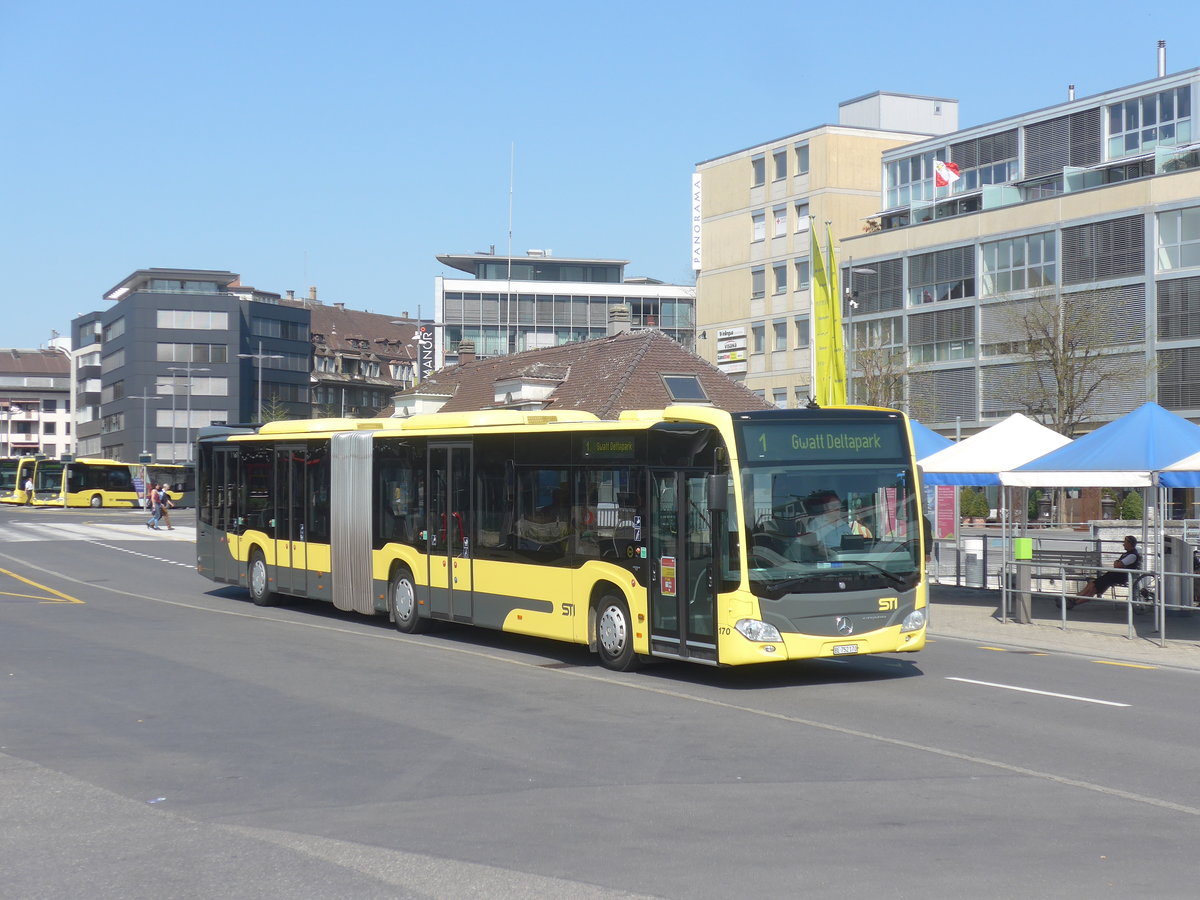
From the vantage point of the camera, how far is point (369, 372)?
150 m

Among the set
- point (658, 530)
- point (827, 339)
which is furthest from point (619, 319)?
point (658, 530)

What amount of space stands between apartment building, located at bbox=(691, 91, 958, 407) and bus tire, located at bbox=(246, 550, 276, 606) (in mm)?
56320

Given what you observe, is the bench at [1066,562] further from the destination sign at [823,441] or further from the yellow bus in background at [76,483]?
the yellow bus in background at [76,483]

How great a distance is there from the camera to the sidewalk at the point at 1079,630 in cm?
1764

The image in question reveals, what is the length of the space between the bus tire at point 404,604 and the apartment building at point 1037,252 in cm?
4072

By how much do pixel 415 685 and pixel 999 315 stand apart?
178 feet

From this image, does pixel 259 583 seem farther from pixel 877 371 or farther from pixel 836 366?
pixel 877 371

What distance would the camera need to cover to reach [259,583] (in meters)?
23.3

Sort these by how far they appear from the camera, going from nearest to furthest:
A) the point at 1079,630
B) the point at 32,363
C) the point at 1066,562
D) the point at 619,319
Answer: the point at 1079,630 < the point at 1066,562 < the point at 619,319 < the point at 32,363

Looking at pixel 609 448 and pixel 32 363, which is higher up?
pixel 32 363

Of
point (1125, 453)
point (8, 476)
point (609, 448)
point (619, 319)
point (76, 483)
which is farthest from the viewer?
point (8, 476)

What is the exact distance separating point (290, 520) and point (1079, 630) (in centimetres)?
1192

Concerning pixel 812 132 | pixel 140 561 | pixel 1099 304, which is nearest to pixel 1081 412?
pixel 1099 304

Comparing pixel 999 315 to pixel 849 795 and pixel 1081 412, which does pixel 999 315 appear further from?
Answer: pixel 849 795
